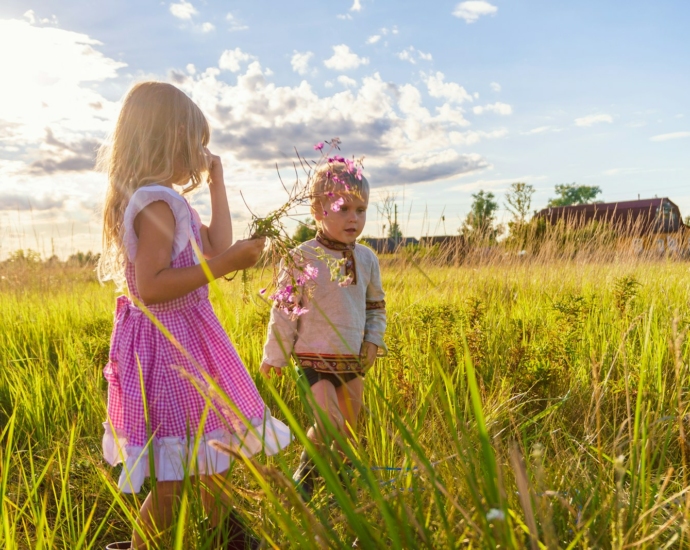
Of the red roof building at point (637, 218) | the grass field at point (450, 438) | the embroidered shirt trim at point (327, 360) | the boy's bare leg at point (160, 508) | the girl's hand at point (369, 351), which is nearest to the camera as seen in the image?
the grass field at point (450, 438)

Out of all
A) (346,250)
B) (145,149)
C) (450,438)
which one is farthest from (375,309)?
(145,149)

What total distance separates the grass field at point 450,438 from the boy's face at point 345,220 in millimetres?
594

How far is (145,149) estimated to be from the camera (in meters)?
2.03

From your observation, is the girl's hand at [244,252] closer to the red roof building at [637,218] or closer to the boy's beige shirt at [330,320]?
the boy's beige shirt at [330,320]

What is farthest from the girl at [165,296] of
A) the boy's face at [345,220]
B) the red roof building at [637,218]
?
the red roof building at [637,218]

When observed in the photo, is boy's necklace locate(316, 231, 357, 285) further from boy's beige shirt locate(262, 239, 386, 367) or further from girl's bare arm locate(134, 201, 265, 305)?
girl's bare arm locate(134, 201, 265, 305)

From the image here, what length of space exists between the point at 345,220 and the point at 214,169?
2.34 feet

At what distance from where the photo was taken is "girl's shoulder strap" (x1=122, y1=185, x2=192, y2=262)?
1.87 meters

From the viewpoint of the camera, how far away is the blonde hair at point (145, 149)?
203 cm

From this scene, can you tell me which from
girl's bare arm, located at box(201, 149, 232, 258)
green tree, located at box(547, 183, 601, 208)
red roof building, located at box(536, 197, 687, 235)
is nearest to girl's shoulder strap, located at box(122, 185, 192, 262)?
girl's bare arm, located at box(201, 149, 232, 258)

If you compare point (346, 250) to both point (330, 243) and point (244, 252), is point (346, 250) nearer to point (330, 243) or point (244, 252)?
point (330, 243)

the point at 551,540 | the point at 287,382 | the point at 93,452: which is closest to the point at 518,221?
the point at 287,382

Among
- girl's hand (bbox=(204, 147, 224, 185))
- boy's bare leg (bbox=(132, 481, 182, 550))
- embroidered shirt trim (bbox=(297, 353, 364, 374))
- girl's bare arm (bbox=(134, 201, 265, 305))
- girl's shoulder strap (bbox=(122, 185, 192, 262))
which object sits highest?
girl's hand (bbox=(204, 147, 224, 185))

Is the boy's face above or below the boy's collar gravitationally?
above
